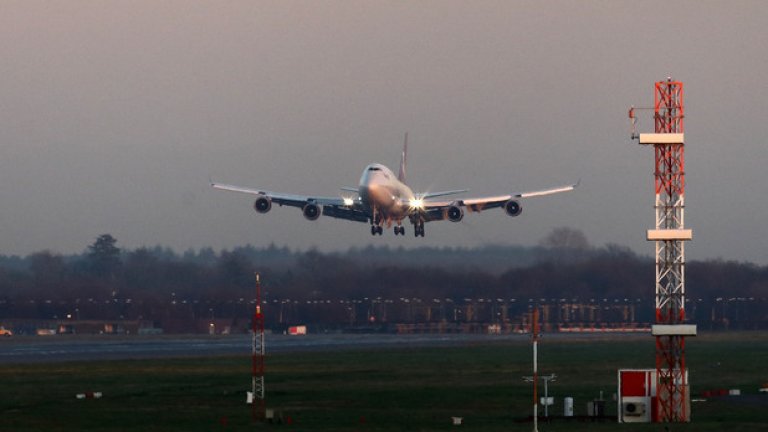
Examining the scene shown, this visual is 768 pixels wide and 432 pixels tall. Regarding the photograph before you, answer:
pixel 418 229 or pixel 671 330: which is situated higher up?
pixel 418 229

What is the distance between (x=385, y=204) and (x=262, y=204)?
1325 cm

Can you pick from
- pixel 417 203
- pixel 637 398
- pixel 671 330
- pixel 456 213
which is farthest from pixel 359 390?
pixel 456 213

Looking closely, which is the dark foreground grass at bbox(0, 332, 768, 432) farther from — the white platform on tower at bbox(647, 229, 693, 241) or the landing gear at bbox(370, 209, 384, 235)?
the landing gear at bbox(370, 209, 384, 235)

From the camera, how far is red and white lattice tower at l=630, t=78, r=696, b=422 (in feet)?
184

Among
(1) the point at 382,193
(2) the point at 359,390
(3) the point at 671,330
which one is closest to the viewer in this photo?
(3) the point at 671,330

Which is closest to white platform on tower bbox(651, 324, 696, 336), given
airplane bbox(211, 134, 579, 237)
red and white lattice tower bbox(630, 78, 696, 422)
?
red and white lattice tower bbox(630, 78, 696, 422)

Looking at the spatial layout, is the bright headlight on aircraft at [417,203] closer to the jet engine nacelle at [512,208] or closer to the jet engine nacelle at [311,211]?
the jet engine nacelle at [512,208]

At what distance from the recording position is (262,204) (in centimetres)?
12875

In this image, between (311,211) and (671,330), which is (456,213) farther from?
(671,330)

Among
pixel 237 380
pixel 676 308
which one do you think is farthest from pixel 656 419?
pixel 237 380

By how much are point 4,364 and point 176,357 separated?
1627 centimetres

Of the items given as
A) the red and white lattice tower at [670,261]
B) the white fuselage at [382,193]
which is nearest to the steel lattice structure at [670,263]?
the red and white lattice tower at [670,261]

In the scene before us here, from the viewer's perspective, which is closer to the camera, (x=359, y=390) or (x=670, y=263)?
(x=670, y=263)

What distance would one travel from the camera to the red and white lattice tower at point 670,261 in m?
55.9
